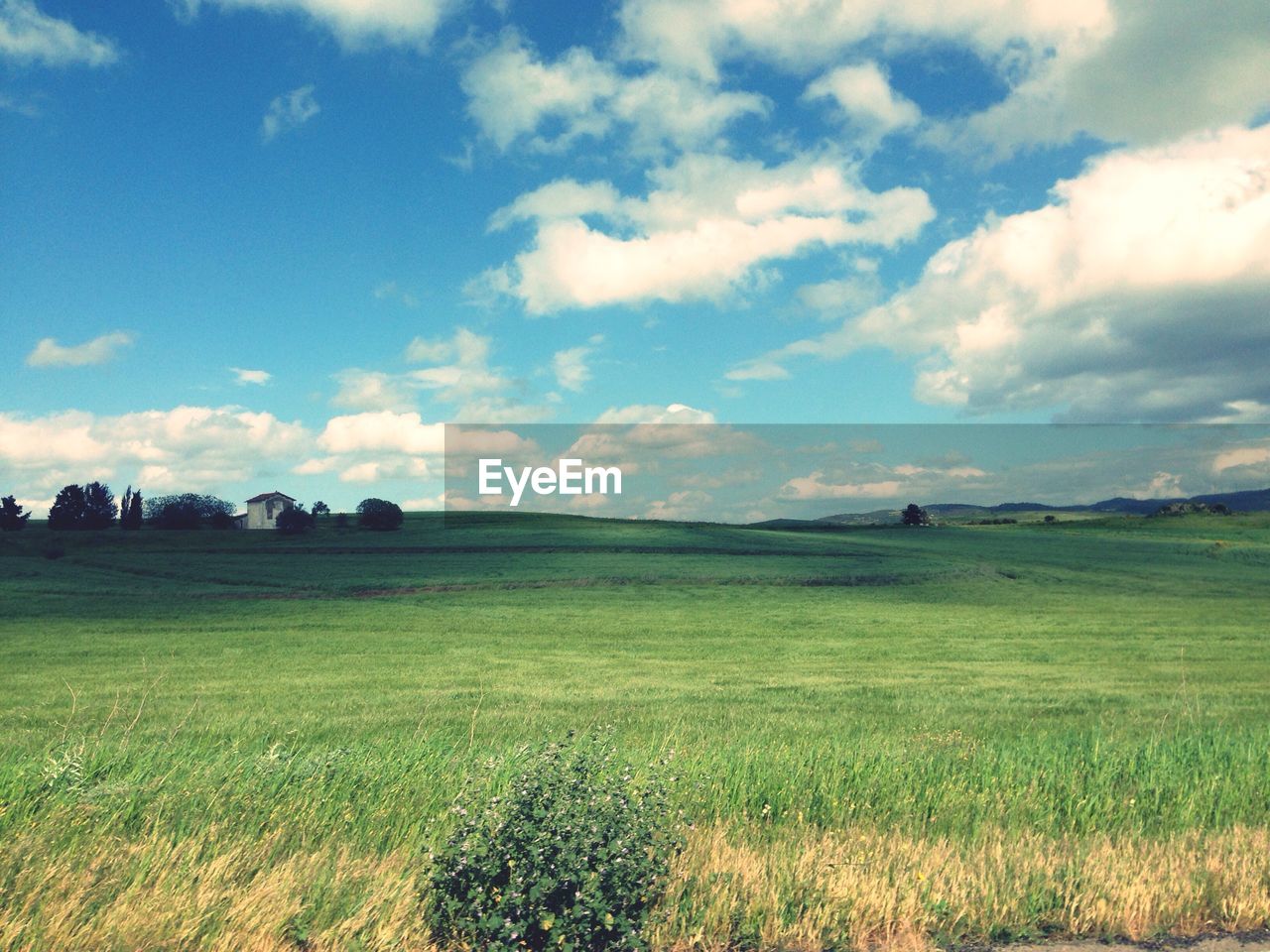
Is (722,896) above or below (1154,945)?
above

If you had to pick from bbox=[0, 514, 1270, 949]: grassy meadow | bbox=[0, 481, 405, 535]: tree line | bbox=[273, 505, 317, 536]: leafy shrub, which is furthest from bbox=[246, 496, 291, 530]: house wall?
bbox=[0, 514, 1270, 949]: grassy meadow

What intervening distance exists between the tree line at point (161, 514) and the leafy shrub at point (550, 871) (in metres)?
84.9

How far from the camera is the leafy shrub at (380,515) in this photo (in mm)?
88062

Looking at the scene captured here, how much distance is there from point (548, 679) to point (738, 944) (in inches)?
780

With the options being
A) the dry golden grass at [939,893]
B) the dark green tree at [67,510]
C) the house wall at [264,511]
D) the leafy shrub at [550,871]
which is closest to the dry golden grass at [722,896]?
the dry golden grass at [939,893]

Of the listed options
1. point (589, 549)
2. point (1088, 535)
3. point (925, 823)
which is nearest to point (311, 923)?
point (925, 823)

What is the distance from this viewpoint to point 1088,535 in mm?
A: 88688

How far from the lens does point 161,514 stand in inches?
3809

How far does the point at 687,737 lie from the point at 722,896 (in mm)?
9972

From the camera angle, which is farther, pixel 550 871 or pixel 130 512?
pixel 130 512

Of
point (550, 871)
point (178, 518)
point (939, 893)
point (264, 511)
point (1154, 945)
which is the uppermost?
point (264, 511)

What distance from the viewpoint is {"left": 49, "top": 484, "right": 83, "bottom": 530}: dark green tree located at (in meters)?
101

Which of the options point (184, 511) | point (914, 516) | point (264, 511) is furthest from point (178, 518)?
point (914, 516)

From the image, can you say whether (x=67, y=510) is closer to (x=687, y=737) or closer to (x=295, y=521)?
(x=295, y=521)
